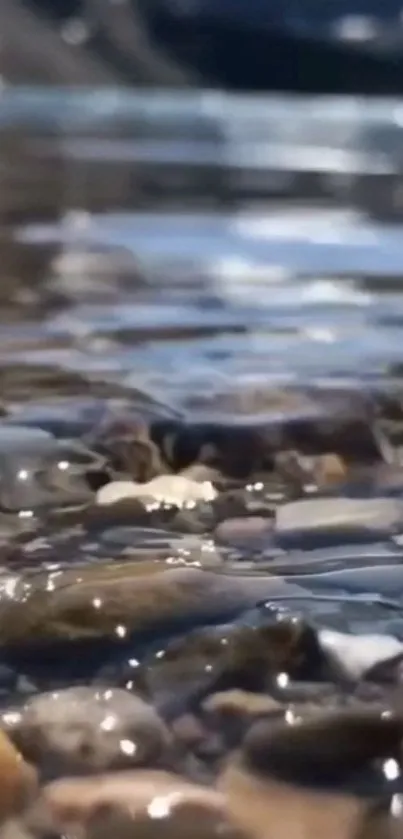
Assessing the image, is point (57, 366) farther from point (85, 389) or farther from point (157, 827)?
point (157, 827)

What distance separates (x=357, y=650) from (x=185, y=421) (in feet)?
2.40

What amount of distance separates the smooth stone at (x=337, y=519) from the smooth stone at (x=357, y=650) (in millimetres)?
271

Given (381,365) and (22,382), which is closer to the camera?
(22,382)

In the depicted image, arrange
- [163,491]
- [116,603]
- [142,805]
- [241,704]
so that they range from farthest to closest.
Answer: [163,491], [116,603], [241,704], [142,805]

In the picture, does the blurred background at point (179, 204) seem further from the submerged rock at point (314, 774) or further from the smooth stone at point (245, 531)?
the submerged rock at point (314, 774)

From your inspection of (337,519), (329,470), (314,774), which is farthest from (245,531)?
(314,774)

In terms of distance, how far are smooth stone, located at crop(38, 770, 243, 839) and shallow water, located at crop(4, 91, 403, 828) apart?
0.12 m

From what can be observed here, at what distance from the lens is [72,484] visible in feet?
4.89

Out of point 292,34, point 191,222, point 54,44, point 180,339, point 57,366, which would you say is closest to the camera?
point 57,366

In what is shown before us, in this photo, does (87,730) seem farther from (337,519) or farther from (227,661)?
(337,519)

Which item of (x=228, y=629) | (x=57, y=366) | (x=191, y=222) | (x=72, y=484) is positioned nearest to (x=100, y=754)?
(x=228, y=629)

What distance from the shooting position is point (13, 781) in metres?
0.83

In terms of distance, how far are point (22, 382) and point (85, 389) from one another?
0.10 meters

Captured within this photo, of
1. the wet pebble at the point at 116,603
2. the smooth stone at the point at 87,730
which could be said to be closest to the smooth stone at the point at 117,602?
the wet pebble at the point at 116,603
